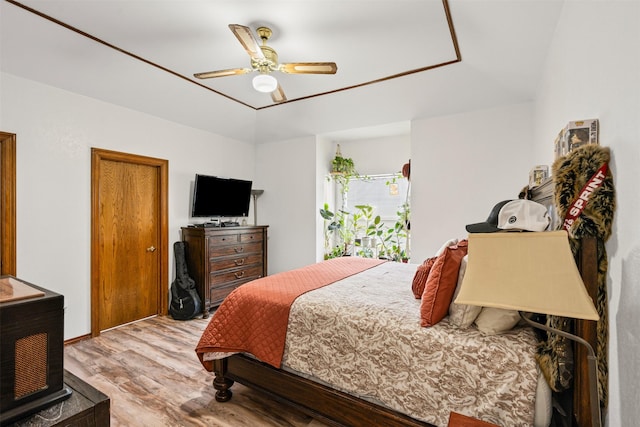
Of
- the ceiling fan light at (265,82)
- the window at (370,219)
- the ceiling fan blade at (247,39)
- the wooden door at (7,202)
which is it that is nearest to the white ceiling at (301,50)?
the ceiling fan blade at (247,39)

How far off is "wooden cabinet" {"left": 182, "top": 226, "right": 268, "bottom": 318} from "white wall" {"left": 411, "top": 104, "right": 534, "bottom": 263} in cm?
238

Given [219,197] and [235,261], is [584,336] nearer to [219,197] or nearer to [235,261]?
[235,261]

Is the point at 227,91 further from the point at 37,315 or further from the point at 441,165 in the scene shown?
the point at 37,315

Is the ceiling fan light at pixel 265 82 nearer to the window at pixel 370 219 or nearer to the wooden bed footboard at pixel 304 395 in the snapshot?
the wooden bed footboard at pixel 304 395

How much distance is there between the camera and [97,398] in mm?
810

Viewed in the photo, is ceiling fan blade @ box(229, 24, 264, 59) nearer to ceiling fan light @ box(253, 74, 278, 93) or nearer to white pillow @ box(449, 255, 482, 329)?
ceiling fan light @ box(253, 74, 278, 93)

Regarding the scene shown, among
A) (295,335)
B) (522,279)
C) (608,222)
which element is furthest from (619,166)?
(295,335)

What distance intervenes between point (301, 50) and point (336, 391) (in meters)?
2.69

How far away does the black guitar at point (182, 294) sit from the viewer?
3.74 m

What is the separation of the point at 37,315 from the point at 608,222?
1729 millimetres

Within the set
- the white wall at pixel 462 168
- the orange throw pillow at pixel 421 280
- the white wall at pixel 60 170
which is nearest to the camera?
the orange throw pillow at pixel 421 280

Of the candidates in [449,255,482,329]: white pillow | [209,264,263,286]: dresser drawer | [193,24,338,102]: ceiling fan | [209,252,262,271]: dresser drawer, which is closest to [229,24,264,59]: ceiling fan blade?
[193,24,338,102]: ceiling fan

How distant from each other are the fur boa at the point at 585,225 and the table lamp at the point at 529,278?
29 centimetres

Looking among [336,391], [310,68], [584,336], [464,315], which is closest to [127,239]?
[310,68]
